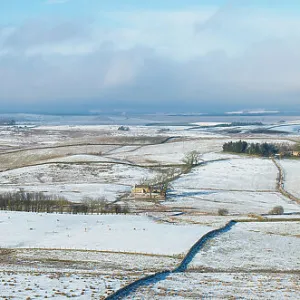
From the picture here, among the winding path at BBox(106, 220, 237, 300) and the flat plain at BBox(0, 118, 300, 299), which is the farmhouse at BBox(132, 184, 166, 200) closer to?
the flat plain at BBox(0, 118, 300, 299)

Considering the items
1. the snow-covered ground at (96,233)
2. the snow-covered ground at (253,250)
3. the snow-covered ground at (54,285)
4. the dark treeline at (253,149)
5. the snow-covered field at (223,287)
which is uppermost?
the dark treeline at (253,149)

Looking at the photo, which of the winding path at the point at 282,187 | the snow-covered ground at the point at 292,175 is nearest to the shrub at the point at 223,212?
the winding path at the point at 282,187

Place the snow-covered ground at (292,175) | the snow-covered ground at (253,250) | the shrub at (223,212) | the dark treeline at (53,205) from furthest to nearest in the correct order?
the snow-covered ground at (292,175), the shrub at (223,212), the dark treeline at (53,205), the snow-covered ground at (253,250)

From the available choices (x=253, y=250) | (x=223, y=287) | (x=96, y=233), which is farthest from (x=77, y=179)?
(x=223, y=287)

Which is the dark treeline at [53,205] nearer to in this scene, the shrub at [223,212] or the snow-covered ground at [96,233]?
the snow-covered ground at [96,233]

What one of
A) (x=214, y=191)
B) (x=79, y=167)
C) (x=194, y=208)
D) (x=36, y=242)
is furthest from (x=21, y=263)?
(x=79, y=167)

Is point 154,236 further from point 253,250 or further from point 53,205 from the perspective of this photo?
point 53,205

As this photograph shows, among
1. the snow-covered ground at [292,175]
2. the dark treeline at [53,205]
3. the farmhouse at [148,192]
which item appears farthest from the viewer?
the snow-covered ground at [292,175]

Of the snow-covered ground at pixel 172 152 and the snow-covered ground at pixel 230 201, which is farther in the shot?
the snow-covered ground at pixel 172 152
